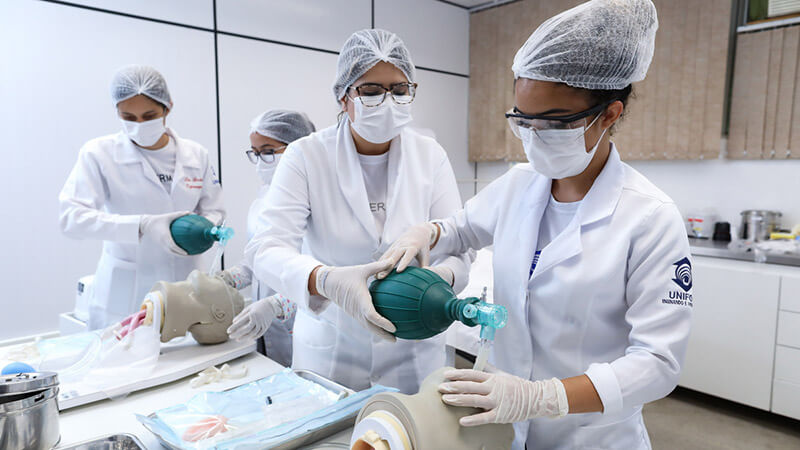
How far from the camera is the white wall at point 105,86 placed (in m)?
2.54

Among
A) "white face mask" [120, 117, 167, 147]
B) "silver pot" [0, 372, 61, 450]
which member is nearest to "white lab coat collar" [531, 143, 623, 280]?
"silver pot" [0, 372, 61, 450]

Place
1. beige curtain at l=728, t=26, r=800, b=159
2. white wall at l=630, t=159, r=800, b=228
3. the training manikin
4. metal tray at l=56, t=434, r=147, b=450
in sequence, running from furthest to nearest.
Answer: white wall at l=630, t=159, r=800, b=228 < beige curtain at l=728, t=26, r=800, b=159 < the training manikin < metal tray at l=56, t=434, r=147, b=450

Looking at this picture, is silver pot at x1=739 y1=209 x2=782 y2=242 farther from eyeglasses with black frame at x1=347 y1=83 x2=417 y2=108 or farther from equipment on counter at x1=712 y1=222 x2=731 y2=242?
eyeglasses with black frame at x1=347 y1=83 x2=417 y2=108

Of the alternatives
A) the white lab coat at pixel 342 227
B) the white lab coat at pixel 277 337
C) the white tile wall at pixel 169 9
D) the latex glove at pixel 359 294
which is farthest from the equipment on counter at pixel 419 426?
the white tile wall at pixel 169 9

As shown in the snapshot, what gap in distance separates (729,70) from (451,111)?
2282 millimetres

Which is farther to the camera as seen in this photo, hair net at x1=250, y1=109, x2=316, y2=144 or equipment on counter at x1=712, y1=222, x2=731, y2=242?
equipment on counter at x1=712, y1=222, x2=731, y2=242

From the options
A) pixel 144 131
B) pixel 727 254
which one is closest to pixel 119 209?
pixel 144 131

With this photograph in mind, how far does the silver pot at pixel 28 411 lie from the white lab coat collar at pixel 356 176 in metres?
0.78

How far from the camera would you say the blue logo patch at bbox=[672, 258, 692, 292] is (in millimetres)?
831

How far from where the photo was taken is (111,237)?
1.86 m

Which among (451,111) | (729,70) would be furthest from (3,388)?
(451,111)

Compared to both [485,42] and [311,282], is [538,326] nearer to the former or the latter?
[311,282]

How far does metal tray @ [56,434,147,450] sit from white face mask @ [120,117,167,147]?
139 centimetres

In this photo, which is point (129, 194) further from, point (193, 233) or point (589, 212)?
point (589, 212)
